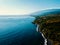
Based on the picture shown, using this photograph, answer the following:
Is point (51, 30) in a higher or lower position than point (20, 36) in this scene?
higher

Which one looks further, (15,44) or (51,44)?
(15,44)

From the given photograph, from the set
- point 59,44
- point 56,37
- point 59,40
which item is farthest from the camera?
point 56,37

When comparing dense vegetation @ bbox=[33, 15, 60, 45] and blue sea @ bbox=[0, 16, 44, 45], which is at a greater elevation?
dense vegetation @ bbox=[33, 15, 60, 45]

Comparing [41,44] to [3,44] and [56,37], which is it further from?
[3,44]

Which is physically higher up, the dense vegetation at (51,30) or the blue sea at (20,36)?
the dense vegetation at (51,30)

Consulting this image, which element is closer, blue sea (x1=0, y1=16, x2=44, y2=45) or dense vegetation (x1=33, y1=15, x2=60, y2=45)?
dense vegetation (x1=33, y1=15, x2=60, y2=45)

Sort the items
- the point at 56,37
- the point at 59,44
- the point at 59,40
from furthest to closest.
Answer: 1. the point at 56,37
2. the point at 59,40
3. the point at 59,44

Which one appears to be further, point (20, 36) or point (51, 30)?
point (20, 36)

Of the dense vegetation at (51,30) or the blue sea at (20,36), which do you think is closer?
the dense vegetation at (51,30)

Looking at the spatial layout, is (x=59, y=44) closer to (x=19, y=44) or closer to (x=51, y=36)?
(x=51, y=36)

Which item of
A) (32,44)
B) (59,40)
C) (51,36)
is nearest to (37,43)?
(32,44)
